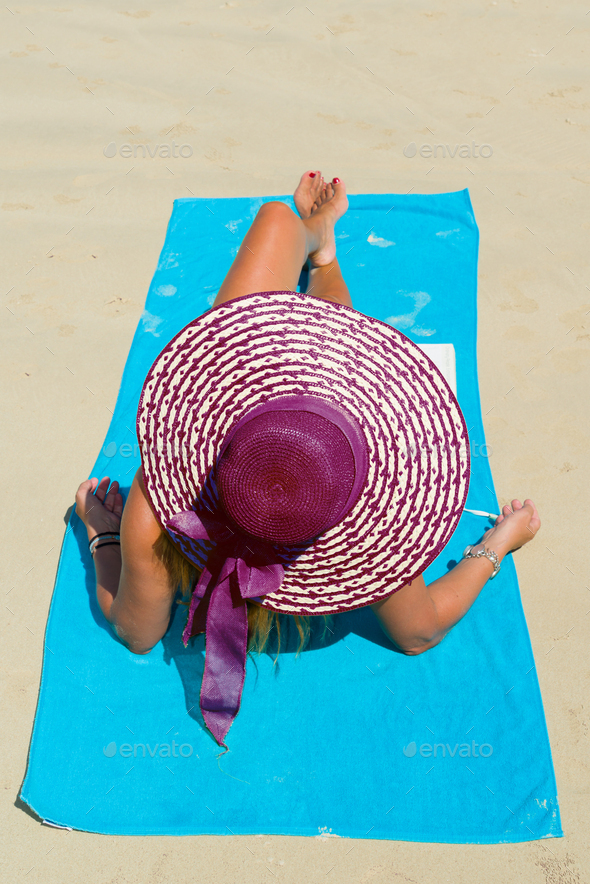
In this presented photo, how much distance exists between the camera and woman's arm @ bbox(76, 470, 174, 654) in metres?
1.64

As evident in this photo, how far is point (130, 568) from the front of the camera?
175 centimetres

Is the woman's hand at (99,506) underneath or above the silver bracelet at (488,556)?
underneath

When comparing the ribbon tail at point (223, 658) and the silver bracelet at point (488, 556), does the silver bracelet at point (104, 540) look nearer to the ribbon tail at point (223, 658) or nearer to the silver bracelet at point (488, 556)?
the ribbon tail at point (223, 658)

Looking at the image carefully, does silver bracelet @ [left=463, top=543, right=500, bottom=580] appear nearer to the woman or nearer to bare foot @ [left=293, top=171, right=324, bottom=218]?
the woman

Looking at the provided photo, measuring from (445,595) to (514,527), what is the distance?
478 millimetres

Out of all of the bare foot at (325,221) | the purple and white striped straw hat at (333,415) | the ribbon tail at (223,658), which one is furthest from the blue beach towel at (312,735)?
the bare foot at (325,221)

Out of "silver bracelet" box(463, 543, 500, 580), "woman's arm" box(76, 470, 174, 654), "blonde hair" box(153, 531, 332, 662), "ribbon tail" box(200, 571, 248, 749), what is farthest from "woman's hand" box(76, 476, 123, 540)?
"silver bracelet" box(463, 543, 500, 580)

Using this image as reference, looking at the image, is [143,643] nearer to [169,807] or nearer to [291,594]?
[169,807]

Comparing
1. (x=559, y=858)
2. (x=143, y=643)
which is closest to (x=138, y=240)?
(x=143, y=643)

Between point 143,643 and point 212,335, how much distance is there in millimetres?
1179

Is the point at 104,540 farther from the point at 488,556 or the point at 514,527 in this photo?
the point at 514,527

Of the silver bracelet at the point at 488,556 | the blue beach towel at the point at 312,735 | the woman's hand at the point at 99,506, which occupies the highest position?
the silver bracelet at the point at 488,556

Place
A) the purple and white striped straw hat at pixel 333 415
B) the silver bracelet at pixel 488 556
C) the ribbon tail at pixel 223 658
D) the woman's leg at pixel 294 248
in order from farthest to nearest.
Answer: the silver bracelet at pixel 488 556 → the woman's leg at pixel 294 248 → the ribbon tail at pixel 223 658 → the purple and white striped straw hat at pixel 333 415

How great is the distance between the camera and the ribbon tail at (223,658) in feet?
5.09
